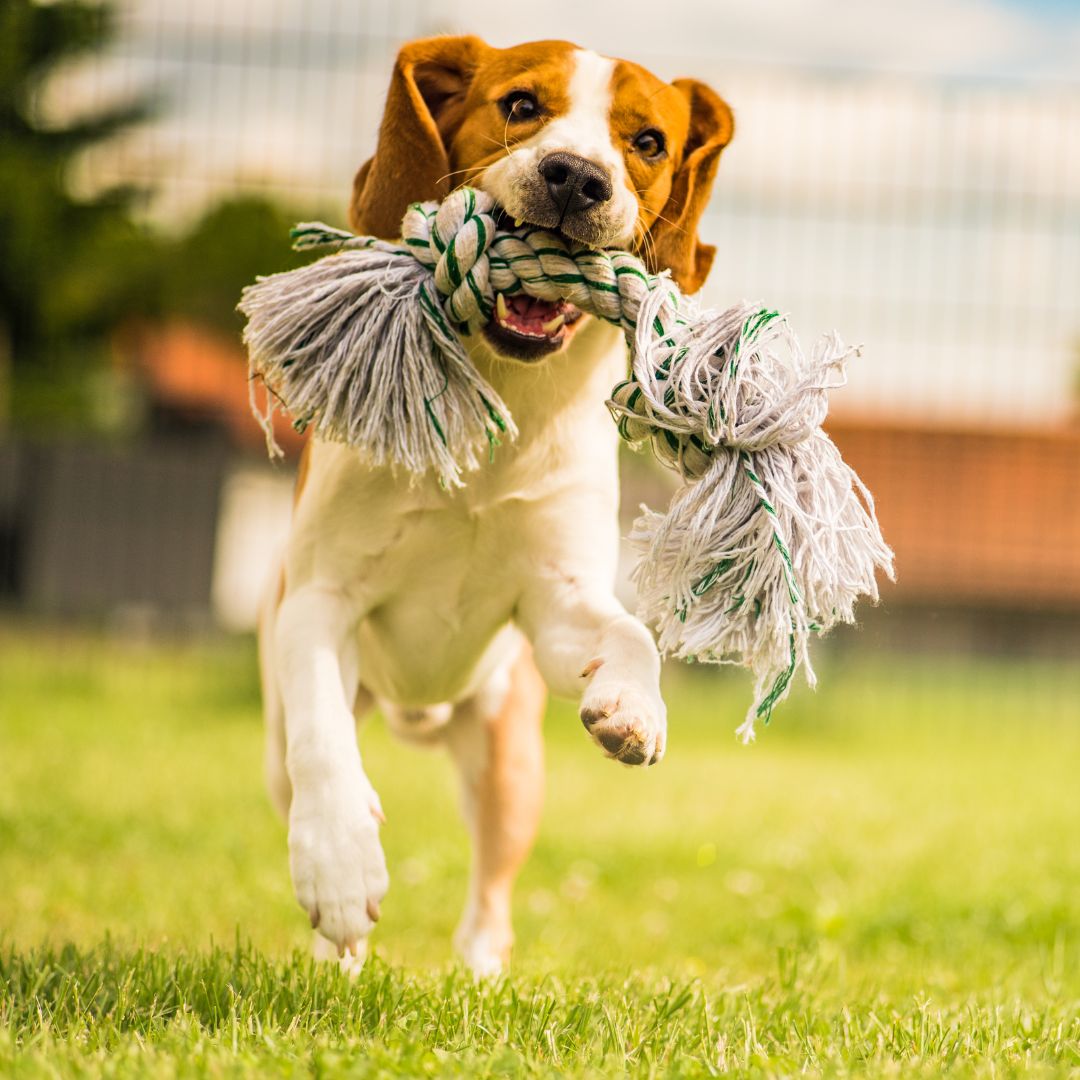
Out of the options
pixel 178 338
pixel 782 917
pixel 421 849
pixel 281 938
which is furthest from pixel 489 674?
pixel 178 338

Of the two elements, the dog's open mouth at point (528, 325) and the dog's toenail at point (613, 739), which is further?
the dog's open mouth at point (528, 325)

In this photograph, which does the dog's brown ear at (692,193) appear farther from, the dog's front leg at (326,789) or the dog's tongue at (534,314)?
the dog's front leg at (326,789)

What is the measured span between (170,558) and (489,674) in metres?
5.73

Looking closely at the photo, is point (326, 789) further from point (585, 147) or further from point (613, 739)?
point (585, 147)

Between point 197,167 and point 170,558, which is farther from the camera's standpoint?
point 197,167

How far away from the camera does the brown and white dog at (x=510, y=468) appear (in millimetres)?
2486

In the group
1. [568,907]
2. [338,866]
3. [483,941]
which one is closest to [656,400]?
[338,866]

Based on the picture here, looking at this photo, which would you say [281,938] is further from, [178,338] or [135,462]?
[178,338]

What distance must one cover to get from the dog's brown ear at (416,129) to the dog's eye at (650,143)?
361mm

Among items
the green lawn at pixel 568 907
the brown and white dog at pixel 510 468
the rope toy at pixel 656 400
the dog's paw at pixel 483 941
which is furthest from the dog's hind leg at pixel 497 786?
the rope toy at pixel 656 400

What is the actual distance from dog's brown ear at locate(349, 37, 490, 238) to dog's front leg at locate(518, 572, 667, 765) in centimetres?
77

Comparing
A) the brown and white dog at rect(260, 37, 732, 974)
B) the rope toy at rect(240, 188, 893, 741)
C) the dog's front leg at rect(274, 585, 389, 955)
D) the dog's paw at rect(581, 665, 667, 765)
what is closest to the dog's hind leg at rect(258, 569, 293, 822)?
the brown and white dog at rect(260, 37, 732, 974)

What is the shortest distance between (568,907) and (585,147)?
2.32 metres

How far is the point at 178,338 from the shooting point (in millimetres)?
12547
